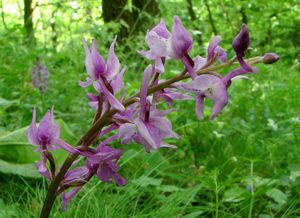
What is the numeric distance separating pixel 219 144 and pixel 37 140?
1.53 meters

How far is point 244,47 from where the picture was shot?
0.82 meters

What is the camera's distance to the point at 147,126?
917 millimetres

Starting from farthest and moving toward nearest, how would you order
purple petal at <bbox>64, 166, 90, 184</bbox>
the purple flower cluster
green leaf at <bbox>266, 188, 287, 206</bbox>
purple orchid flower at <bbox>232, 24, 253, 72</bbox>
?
the purple flower cluster → green leaf at <bbox>266, 188, 287, 206</bbox> → purple petal at <bbox>64, 166, 90, 184</bbox> → purple orchid flower at <bbox>232, 24, 253, 72</bbox>

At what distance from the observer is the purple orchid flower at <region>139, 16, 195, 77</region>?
854 mm

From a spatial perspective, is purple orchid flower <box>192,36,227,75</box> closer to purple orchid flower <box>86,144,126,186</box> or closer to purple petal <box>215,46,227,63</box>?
purple petal <box>215,46,227,63</box>

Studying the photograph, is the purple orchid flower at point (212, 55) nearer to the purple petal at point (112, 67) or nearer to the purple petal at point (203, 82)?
the purple petal at point (203, 82)

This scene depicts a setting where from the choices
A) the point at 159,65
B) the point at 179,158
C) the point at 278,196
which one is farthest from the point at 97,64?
the point at 179,158

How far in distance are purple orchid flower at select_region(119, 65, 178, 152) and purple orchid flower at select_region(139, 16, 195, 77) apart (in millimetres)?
27

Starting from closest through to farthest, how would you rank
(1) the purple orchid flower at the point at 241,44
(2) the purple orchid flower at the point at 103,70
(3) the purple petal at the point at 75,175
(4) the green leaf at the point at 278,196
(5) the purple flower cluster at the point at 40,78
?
(1) the purple orchid flower at the point at 241,44
(2) the purple orchid flower at the point at 103,70
(3) the purple petal at the point at 75,175
(4) the green leaf at the point at 278,196
(5) the purple flower cluster at the point at 40,78

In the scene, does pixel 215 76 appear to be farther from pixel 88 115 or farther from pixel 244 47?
pixel 88 115

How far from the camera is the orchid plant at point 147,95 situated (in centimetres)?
86

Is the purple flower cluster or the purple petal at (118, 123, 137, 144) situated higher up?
the purple petal at (118, 123, 137, 144)

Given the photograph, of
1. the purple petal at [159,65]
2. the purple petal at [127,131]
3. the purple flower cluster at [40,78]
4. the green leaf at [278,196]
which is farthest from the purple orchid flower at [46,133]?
the purple flower cluster at [40,78]

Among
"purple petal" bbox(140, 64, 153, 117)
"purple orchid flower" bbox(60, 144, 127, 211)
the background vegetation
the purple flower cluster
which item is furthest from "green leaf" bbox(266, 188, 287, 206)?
the purple flower cluster
